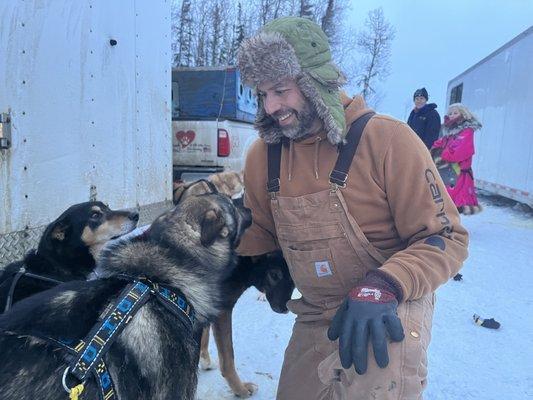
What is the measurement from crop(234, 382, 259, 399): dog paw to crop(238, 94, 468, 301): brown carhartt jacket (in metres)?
1.51

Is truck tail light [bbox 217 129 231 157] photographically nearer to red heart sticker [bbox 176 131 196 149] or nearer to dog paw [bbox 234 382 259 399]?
red heart sticker [bbox 176 131 196 149]

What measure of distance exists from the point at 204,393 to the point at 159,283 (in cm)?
155

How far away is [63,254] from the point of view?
2912 mm

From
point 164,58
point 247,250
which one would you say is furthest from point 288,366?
point 164,58

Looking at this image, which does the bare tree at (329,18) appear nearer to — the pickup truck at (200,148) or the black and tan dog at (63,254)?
the pickup truck at (200,148)

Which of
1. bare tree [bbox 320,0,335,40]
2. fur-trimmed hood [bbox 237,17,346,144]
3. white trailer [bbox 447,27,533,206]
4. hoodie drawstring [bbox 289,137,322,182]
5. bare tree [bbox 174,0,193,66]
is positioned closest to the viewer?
fur-trimmed hood [bbox 237,17,346,144]

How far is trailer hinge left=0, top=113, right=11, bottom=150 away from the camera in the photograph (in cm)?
300

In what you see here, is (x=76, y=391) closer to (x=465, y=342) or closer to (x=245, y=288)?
(x=245, y=288)

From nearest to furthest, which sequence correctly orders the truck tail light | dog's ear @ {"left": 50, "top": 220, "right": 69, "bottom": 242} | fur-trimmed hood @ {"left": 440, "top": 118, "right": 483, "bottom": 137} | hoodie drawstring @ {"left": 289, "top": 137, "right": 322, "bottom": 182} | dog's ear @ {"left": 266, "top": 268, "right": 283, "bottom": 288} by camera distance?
1. hoodie drawstring @ {"left": 289, "top": 137, "right": 322, "bottom": 182}
2. dog's ear @ {"left": 50, "top": 220, "right": 69, "bottom": 242}
3. dog's ear @ {"left": 266, "top": 268, "right": 283, "bottom": 288}
4. the truck tail light
5. fur-trimmed hood @ {"left": 440, "top": 118, "right": 483, "bottom": 137}

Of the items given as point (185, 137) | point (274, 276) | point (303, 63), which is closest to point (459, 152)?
point (185, 137)

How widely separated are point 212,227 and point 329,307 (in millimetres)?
672

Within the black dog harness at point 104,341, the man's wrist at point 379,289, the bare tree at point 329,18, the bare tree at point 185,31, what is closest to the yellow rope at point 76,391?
the black dog harness at point 104,341

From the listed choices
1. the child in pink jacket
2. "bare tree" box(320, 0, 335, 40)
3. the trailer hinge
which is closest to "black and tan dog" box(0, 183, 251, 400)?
the trailer hinge

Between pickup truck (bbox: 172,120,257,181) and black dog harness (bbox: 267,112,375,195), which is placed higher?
black dog harness (bbox: 267,112,375,195)
